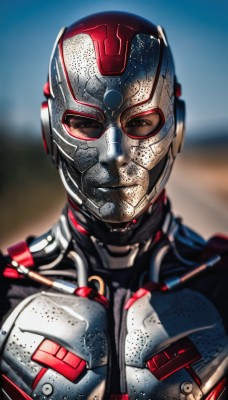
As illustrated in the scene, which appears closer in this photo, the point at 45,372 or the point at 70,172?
the point at 45,372

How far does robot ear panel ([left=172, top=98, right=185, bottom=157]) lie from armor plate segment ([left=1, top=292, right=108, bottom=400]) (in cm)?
81

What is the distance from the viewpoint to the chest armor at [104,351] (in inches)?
105

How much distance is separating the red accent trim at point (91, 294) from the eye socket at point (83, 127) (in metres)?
0.66

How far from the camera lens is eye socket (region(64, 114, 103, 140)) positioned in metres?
2.82

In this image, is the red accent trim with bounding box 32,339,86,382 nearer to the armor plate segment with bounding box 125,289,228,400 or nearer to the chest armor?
the chest armor

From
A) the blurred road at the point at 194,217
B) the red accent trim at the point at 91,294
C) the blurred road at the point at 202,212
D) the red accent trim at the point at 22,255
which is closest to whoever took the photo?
the red accent trim at the point at 91,294

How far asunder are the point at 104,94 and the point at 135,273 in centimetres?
83

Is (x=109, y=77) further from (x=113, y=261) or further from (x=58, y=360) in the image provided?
(x=58, y=360)

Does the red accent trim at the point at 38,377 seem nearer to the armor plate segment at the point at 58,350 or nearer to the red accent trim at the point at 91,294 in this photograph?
the armor plate segment at the point at 58,350

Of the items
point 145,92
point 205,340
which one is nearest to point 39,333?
point 205,340

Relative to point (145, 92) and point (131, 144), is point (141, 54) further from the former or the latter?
point (131, 144)

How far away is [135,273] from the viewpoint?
9.96 ft

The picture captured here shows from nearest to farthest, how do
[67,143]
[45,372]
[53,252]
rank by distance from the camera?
[45,372]
[67,143]
[53,252]

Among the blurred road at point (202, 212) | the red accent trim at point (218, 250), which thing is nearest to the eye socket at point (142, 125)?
the red accent trim at point (218, 250)
